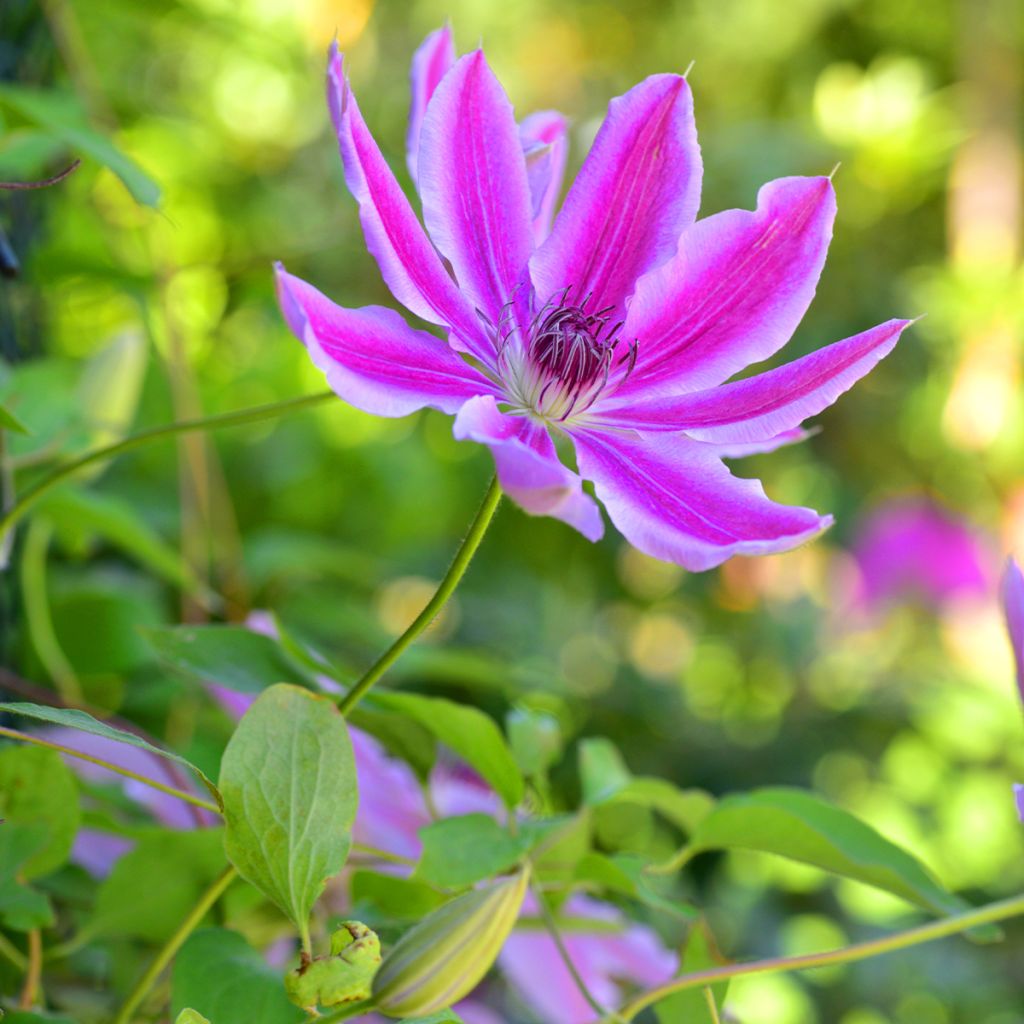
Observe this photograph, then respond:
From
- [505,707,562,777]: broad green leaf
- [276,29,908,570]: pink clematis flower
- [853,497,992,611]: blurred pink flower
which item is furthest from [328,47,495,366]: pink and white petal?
[853,497,992,611]: blurred pink flower

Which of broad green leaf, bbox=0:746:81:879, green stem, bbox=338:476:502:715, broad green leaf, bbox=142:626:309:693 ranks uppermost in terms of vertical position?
green stem, bbox=338:476:502:715

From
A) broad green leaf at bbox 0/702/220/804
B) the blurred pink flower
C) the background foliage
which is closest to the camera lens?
broad green leaf at bbox 0/702/220/804

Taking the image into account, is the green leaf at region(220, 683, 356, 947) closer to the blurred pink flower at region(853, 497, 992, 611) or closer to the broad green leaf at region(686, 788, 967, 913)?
the broad green leaf at region(686, 788, 967, 913)

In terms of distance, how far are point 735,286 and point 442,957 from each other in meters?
0.13

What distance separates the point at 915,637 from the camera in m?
1.29

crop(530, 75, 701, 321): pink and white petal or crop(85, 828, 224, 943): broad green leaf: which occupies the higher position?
crop(530, 75, 701, 321): pink and white petal

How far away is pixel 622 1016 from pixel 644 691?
71 cm

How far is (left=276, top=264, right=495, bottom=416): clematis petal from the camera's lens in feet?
0.62

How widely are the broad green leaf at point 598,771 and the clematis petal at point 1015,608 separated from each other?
0.34 ft

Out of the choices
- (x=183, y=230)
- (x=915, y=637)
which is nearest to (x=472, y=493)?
(x=183, y=230)

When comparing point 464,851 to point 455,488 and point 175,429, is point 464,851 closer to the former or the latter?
point 175,429

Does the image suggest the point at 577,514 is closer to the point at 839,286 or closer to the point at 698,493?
the point at 698,493

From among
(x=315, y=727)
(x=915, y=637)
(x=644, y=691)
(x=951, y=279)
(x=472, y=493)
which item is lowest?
(x=915, y=637)

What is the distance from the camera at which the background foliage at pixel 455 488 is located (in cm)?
45
